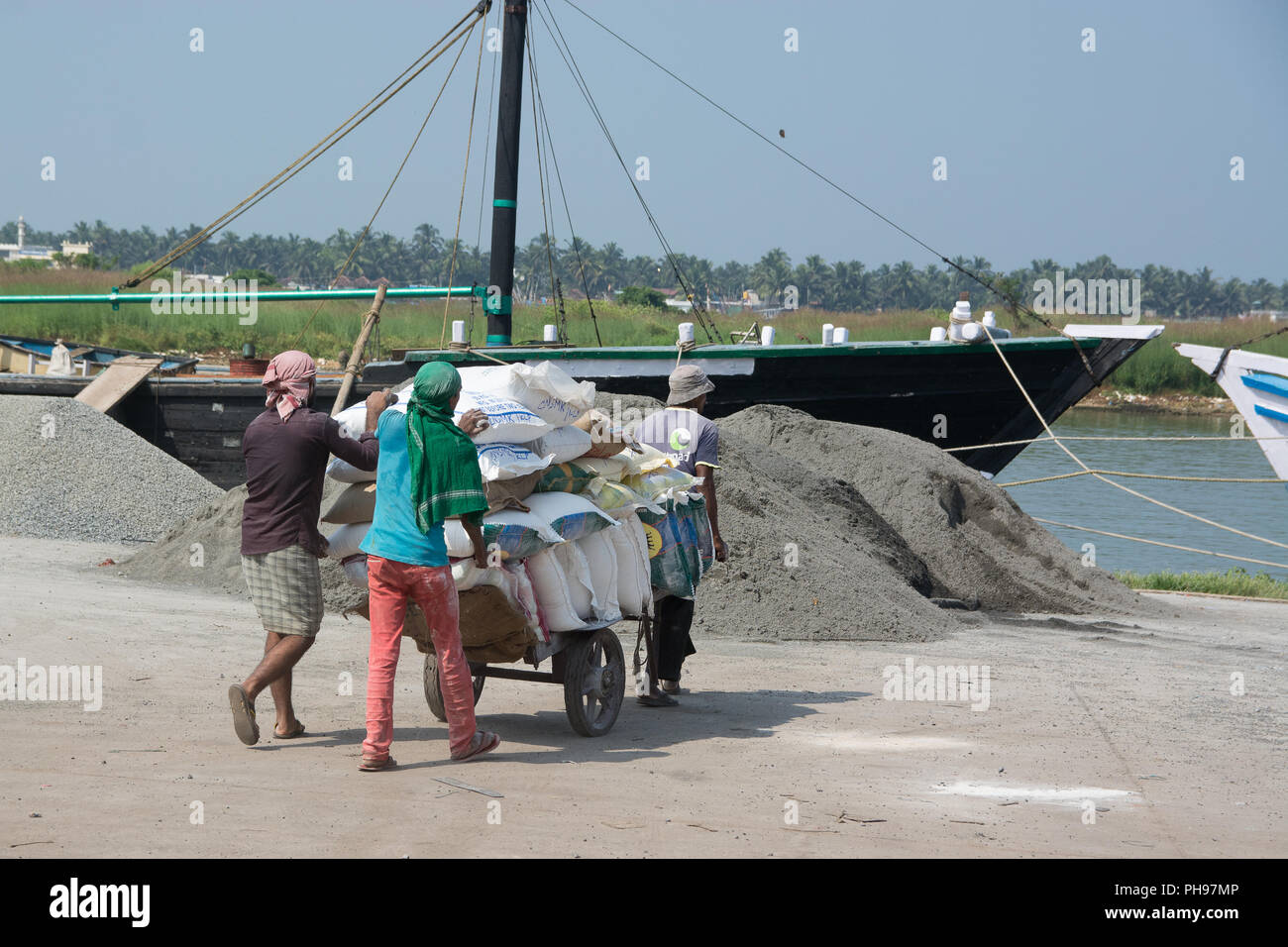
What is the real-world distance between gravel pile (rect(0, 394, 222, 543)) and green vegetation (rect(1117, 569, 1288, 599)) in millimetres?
10640

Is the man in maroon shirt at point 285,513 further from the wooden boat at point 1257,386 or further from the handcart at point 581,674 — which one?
the wooden boat at point 1257,386

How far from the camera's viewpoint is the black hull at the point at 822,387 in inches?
634

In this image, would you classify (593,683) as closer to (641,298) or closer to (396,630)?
(396,630)

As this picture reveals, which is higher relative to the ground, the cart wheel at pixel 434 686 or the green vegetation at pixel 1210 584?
the cart wheel at pixel 434 686

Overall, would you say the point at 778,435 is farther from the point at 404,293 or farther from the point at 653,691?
the point at 653,691

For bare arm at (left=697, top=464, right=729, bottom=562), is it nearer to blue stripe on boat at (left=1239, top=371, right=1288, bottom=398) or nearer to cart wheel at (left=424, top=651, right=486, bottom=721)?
cart wheel at (left=424, top=651, right=486, bottom=721)

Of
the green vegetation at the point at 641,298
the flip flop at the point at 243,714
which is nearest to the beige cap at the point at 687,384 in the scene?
the flip flop at the point at 243,714

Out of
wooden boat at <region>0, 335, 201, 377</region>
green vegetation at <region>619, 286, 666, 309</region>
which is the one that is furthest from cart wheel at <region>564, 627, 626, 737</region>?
green vegetation at <region>619, 286, 666, 309</region>

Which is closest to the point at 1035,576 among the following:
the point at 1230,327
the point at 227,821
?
the point at 227,821

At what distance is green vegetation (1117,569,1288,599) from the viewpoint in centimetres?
1426

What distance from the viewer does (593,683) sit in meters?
5.95

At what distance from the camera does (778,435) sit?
13680 millimetres

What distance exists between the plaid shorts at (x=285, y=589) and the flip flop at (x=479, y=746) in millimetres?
811
